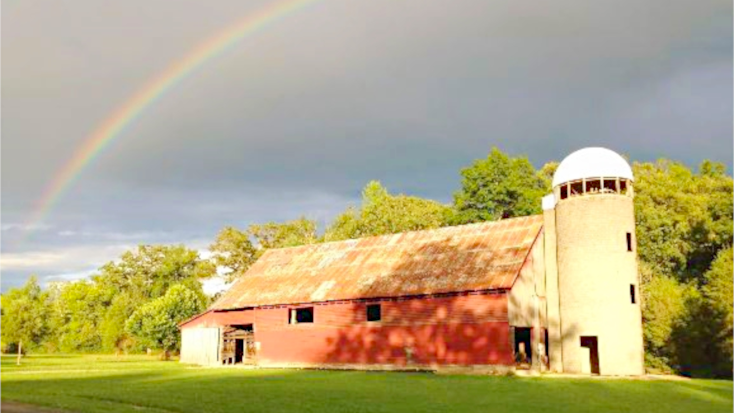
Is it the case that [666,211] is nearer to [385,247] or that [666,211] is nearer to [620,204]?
[620,204]

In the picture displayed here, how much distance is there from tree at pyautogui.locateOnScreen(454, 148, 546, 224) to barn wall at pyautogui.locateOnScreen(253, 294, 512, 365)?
79.4 ft

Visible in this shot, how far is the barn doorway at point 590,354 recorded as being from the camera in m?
36.3

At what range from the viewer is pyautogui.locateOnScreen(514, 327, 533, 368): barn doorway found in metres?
35.1

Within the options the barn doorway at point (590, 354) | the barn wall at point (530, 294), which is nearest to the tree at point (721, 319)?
the barn doorway at point (590, 354)

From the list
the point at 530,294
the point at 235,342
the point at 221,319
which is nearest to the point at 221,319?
the point at 221,319

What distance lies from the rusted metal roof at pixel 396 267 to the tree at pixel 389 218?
2529 cm

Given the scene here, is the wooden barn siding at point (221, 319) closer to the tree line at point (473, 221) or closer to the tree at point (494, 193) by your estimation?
the tree line at point (473, 221)

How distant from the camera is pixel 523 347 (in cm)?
3641

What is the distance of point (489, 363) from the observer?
3369 cm

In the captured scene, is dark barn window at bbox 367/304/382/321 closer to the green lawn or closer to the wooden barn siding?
the wooden barn siding

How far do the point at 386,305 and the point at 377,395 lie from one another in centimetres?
1643

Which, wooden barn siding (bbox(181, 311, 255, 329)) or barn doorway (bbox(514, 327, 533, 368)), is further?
wooden barn siding (bbox(181, 311, 255, 329))

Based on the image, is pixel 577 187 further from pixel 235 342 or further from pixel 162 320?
pixel 162 320

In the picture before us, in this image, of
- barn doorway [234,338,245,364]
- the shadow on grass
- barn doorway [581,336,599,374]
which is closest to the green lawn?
the shadow on grass
